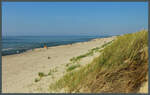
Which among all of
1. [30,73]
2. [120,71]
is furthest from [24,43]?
[120,71]

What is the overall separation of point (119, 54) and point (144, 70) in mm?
901

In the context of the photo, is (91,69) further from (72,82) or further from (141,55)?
(141,55)

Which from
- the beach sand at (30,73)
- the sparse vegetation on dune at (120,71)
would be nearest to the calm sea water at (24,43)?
the beach sand at (30,73)

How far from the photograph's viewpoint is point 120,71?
4582mm

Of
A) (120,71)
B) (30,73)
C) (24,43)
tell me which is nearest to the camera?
(120,71)

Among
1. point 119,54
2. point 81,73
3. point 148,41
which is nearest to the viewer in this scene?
point 148,41

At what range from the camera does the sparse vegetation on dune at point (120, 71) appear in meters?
4.51

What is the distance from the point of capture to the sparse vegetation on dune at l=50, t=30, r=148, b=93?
4512 mm

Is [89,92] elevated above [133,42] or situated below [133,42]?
below

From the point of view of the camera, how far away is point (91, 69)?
4961 millimetres

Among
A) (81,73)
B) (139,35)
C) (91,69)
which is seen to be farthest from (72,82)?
(139,35)

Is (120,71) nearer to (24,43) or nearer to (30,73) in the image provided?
(30,73)

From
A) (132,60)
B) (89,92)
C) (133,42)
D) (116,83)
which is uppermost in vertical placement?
(133,42)

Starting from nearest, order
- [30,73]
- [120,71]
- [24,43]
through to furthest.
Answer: [120,71], [30,73], [24,43]
